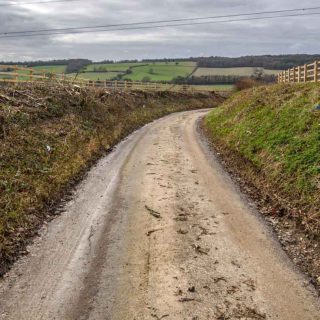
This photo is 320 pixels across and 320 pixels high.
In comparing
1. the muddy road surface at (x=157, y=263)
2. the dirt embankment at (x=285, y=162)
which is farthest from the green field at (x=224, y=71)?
the muddy road surface at (x=157, y=263)

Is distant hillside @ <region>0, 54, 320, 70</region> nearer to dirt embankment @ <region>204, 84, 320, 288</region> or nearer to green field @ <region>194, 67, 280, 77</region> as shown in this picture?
green field @ <region>194, 67, 280, 77</region>

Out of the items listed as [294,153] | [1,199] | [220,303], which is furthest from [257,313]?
[294,153]

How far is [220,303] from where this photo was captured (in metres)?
7.42

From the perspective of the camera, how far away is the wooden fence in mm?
25469

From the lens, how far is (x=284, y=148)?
1576 cm

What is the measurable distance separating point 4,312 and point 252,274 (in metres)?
4.78

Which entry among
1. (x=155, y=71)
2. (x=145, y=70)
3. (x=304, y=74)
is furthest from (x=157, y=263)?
(x=145, y=70)

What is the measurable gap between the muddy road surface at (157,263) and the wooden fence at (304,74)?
14.3m

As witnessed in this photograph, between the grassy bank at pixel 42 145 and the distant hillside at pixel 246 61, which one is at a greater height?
the distant hillside at pixel 246 61

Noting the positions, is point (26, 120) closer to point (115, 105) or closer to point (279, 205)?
point (279, 205)

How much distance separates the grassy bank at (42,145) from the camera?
1111cm

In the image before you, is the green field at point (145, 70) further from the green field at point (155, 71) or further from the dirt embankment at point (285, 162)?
the dirt embankment at point (285, 162)

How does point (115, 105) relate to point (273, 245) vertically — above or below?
above

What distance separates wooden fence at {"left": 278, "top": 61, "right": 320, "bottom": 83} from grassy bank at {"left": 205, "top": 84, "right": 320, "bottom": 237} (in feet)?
8.22
